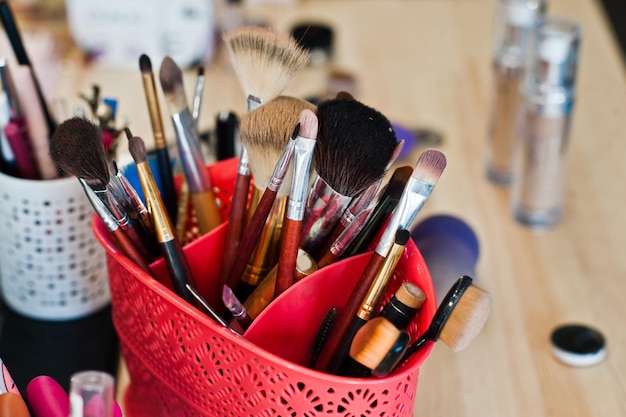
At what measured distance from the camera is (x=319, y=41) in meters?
0.98

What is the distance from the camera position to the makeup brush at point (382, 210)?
45 centimetres

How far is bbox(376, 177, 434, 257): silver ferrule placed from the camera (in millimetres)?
407

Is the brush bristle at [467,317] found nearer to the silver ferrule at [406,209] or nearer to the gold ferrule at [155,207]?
the silver ferrule at [406,209]

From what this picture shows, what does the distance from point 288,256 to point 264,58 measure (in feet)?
0.38

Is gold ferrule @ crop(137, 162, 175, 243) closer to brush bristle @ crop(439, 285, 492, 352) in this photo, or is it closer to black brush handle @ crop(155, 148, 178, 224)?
black brush handle @ crop(155, 148, 178, 224)

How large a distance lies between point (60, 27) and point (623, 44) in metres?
1.32

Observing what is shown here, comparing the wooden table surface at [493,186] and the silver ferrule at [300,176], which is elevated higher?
the silver ferrule at [300,176]

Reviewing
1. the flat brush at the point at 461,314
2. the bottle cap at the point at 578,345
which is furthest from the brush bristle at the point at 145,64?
the bottle cap at the point at 578,345

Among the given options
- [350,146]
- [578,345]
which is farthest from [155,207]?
[578,345]

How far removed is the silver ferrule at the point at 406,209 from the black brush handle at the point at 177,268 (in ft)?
0.38

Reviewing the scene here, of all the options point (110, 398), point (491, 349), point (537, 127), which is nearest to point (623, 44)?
point (537, 127)

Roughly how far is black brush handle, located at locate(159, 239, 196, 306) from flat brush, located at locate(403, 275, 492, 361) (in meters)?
0.14

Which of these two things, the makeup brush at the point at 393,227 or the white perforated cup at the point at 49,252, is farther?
the white perforated cup at the point at 49,252

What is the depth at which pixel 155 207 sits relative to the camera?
0.45 metres
